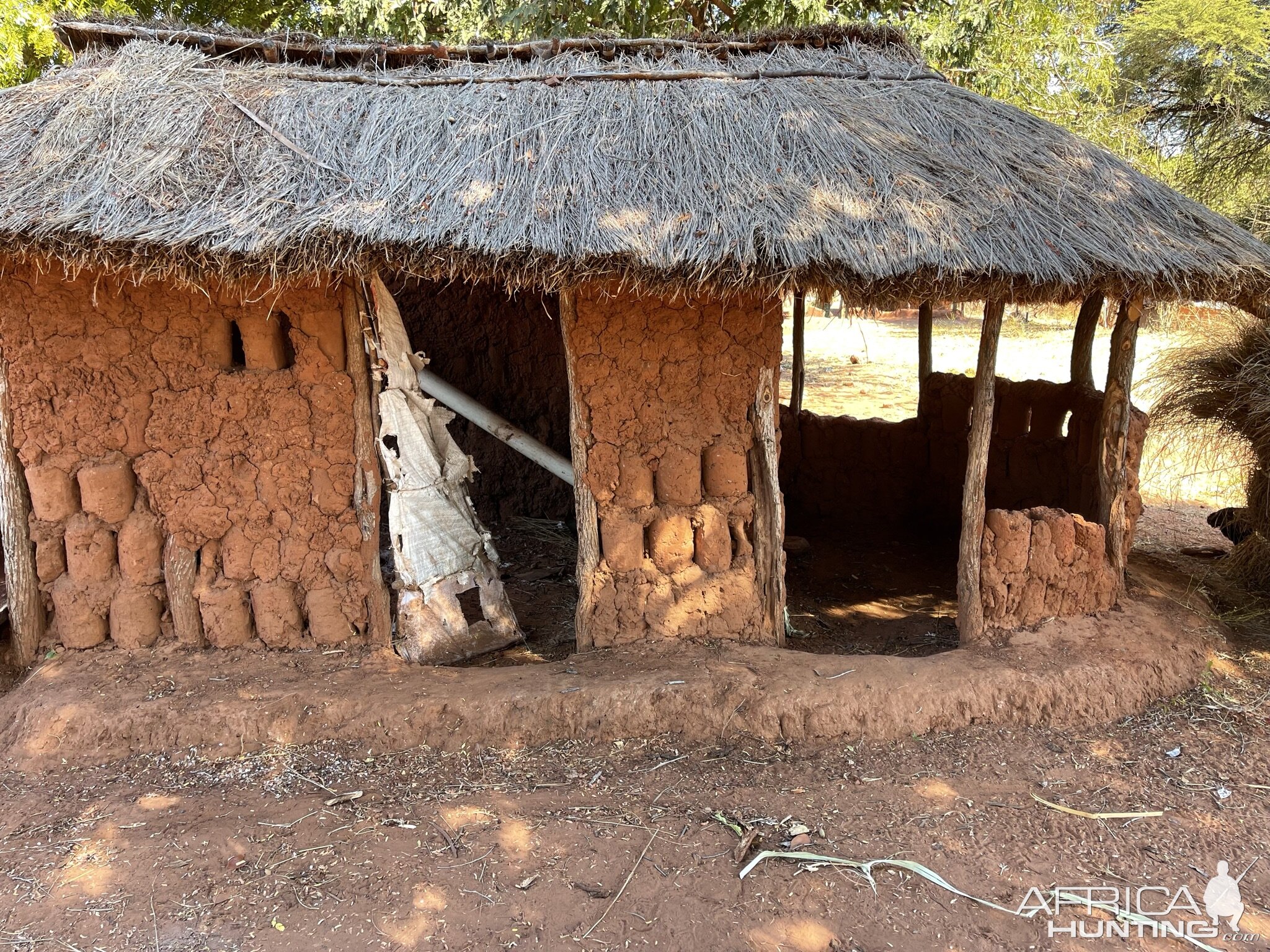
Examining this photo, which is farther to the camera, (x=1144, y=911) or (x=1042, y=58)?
(x=1042, y=58)

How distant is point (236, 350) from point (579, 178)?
1923 millimetres

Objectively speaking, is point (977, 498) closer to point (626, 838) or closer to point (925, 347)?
point (626, 838)

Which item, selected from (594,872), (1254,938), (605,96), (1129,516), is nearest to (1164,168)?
(1129,516)

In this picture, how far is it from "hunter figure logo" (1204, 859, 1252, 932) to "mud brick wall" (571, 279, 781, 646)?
2.14 meters

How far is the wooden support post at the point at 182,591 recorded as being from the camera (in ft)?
14.1

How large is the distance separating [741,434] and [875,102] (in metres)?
1.89

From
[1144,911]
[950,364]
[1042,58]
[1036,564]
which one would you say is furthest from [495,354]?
[950,364]

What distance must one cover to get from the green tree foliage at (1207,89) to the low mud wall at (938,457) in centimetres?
423

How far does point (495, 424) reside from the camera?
557 cm

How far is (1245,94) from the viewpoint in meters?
9.23

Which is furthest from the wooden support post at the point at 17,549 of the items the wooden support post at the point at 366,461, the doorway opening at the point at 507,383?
the doorway opening at the point at 507,383

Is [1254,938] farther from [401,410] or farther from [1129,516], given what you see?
[401,410]

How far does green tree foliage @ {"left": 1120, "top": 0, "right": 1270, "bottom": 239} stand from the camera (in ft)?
29.8

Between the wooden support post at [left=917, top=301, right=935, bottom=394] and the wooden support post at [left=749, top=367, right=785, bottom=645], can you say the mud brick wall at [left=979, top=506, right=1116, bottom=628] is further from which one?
the wooden support post at [left=917, top=301, right=935, bottom=394]
